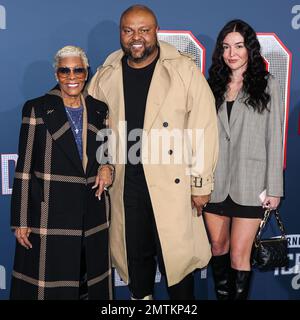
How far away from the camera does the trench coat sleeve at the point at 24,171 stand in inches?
76.6

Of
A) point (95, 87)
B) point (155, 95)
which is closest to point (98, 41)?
point (95, 87)

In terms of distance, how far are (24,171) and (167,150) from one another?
2.22ft

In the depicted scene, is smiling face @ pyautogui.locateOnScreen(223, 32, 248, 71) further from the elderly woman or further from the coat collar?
the elderly woman

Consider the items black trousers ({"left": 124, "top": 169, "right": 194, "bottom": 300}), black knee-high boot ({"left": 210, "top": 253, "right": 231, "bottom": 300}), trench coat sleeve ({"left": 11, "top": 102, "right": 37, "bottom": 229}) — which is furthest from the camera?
black knee-high boot ({"left": 210, "top": 253, "right": 231, "bottom": 300})

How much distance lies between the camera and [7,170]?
2533 millimetres

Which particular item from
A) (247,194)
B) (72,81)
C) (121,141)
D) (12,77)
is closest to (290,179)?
(247,194)

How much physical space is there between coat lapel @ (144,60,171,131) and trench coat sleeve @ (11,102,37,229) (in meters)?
0.52

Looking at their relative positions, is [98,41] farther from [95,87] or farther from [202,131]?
[202,131]

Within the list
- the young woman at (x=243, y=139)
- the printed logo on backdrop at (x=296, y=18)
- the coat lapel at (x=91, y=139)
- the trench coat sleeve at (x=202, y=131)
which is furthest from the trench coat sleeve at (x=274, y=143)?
the coat lapel at (x=91, y=139)

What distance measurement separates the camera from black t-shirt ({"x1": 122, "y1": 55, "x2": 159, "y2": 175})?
2.14m

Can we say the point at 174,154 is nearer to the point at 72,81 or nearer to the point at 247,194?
the point at 247,194

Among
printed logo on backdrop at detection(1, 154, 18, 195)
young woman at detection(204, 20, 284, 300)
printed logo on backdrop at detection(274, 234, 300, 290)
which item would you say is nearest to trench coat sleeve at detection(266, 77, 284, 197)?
young woman at detection(204, 20, 284, 300)

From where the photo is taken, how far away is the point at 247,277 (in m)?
2.39

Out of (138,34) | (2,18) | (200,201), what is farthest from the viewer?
(2,18)
